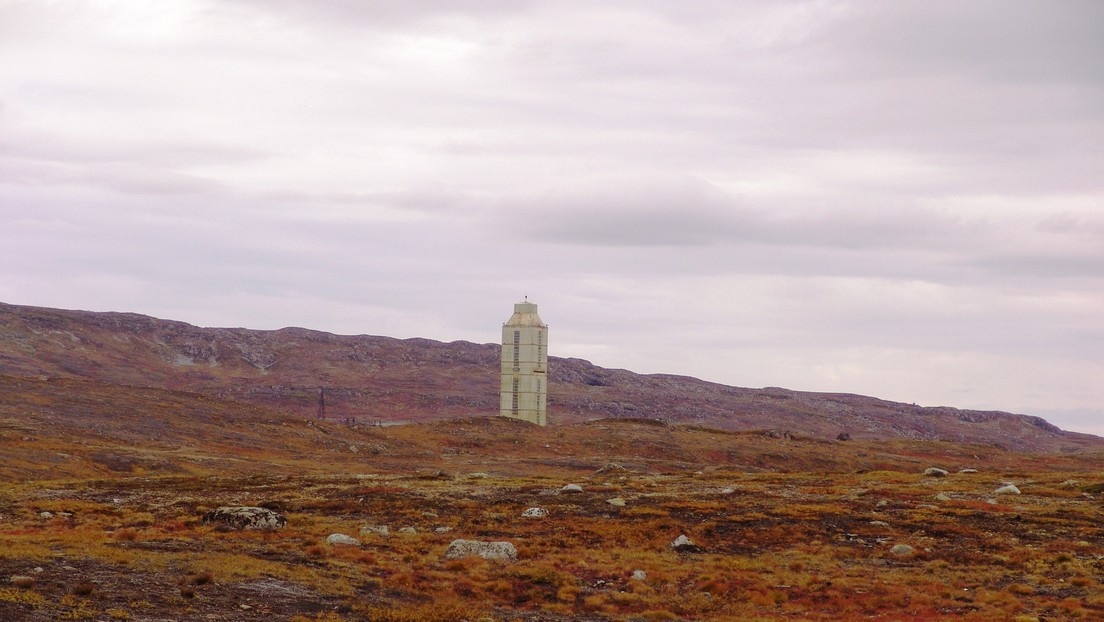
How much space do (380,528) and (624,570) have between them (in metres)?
10.4

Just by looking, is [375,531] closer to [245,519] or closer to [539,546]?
[245,519]

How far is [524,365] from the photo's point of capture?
412 ft

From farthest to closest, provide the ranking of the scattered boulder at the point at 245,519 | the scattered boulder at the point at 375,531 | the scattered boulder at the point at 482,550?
the scattered boulder at the point at 375,531, the scattered boulder at the point at 245,519, the scattered boulder at the point at 482,550

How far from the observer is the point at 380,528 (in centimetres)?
3853

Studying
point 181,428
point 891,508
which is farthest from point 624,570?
point 181,428

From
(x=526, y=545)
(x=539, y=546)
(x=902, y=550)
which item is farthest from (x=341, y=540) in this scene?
(x=902, y=550)

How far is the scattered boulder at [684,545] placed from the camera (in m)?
36.4

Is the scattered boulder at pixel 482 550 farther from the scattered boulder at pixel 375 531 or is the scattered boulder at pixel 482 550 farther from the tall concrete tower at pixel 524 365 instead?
the tall concrete tower at pixel 524 365

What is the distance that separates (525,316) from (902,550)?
89.9 metres

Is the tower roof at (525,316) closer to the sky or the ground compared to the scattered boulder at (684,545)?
closer to the sky

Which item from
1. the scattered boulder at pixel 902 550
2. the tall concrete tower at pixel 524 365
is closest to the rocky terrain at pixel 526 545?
the scattered boulder at pixel 902 550

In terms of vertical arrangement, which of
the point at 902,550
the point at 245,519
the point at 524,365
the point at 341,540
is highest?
the point at 524,365

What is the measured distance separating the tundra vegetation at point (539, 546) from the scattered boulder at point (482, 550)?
411 mm

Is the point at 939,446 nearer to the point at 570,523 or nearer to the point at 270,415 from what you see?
the point at 270,415
